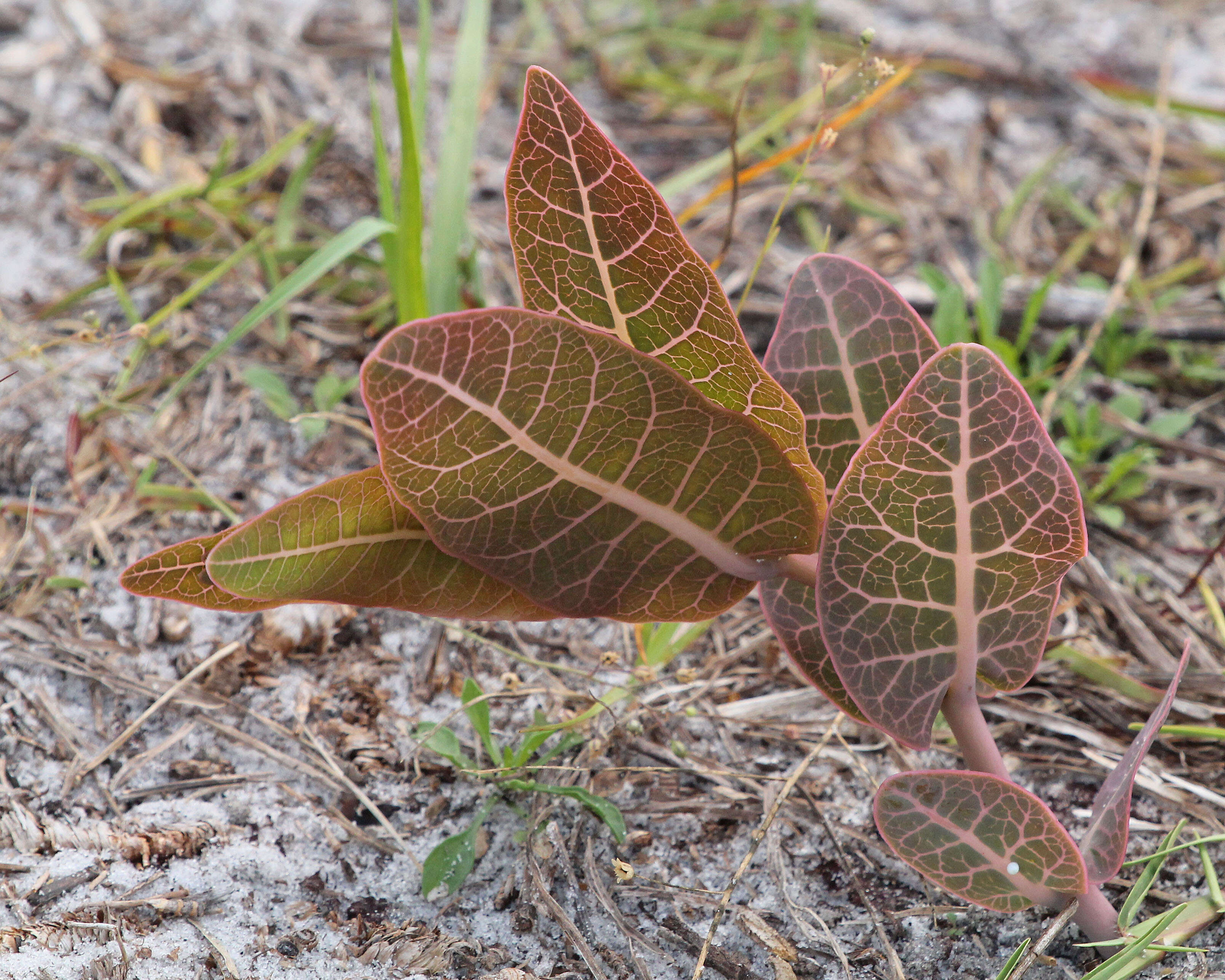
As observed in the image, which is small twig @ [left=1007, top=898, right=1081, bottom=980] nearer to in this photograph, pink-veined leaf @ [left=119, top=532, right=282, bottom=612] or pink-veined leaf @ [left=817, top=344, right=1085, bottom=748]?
pink-veined leaf @ [left=817, top=344, right=1085, bottom=748]

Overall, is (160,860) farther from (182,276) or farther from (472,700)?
(182,276)

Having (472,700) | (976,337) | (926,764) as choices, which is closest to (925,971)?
(926,764)

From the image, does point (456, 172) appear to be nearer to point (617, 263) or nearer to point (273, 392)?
point (273, 392)

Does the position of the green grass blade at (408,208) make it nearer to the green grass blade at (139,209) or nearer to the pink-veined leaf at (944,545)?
the green grass blade at (139,209)

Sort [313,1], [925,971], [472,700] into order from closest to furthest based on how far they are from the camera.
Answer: [925,971] < [472,700] < [313,1]

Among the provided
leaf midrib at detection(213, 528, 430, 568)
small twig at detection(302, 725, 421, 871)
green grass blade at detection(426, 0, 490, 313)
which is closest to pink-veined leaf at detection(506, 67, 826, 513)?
leaf midrib at detection(213, 528, 430, 568)

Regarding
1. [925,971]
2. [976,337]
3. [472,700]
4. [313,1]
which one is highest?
[313,1]

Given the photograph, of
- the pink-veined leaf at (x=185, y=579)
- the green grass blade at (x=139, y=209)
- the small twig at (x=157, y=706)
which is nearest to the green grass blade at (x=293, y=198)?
the green grass blade at (x=139, y=209)

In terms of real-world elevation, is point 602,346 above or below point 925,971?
above
